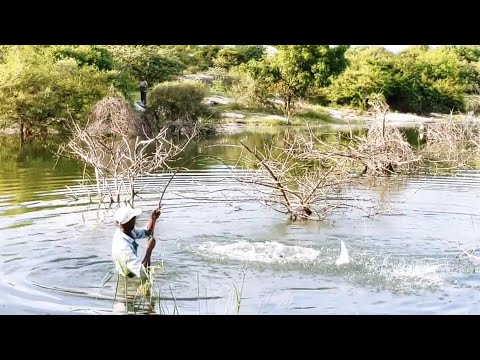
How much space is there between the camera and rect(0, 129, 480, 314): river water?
27.0 ft

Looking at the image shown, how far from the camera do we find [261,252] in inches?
424

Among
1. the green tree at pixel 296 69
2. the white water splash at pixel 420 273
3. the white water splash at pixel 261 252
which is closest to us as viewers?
the white water splash at pixel 420 273

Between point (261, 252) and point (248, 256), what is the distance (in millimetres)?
362

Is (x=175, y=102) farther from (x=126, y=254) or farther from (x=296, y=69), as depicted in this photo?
(x=126, y=254)

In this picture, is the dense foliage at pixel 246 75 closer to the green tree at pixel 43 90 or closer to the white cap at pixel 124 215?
the green tree at pixel 43 90

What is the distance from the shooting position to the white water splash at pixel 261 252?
10367mm

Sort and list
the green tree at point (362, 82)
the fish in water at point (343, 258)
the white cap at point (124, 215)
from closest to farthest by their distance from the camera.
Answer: the white cap at point (124, 215), the fish in water at point (343, 258), the green tree at point (362, 82)

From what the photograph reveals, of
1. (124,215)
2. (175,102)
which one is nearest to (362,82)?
(175,102)

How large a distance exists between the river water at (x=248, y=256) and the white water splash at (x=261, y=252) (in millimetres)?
23

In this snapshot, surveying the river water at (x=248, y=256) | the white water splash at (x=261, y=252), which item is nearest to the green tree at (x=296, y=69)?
the river water at (x=248, y=256)

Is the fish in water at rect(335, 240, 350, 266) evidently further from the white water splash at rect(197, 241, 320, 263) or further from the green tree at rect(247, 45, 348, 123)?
the green tree at rect(247, 45, 348, 123)

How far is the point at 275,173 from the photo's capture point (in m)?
13.4
